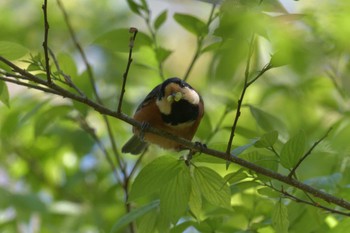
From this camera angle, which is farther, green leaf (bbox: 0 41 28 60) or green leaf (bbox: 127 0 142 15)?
green leaf (bbox: 127 0 142 15)

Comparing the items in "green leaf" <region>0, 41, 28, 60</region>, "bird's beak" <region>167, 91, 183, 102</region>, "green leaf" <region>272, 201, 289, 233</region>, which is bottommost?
"green leaf" <region>272, 201, 289, 233</region>

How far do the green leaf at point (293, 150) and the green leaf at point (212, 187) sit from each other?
0.66 feet

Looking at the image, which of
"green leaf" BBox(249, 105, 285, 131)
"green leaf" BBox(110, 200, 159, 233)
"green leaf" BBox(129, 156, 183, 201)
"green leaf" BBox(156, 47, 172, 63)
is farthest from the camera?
"green leaf" BBox(156, 47, 172, 63)

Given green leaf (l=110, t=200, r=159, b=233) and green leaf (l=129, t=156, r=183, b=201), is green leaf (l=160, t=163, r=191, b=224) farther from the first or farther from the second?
green leaf (l=110, t=200, r=159, b=233)

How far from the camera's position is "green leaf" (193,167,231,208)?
1773 mm

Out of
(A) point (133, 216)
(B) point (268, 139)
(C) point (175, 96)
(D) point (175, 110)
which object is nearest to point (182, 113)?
(D) point (175, 110)

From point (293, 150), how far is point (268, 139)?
8 cm

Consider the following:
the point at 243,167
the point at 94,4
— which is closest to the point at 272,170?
the point at 243,167

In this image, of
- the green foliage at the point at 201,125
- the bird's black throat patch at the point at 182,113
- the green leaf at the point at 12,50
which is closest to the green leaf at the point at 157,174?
the green foliage at the point at 201,125

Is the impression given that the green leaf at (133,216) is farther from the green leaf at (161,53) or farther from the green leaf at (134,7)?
the green leaf at (134,7)

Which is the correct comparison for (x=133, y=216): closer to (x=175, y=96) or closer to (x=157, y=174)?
(x=157, y=174)

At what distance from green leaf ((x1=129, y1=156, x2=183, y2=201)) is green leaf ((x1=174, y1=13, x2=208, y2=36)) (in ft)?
2.28

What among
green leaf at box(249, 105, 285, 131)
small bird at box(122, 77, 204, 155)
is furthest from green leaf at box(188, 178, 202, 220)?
small bird at box(122, 77, 204, 155)

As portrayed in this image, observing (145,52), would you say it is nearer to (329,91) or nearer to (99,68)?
(329,91)
